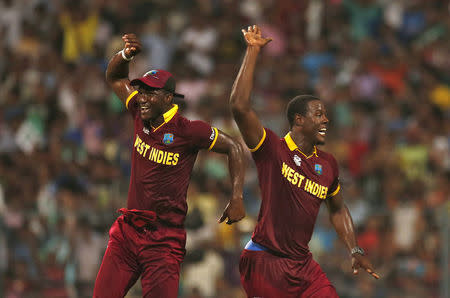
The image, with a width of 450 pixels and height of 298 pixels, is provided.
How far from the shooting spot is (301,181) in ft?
23.9

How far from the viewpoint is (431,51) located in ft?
47.4

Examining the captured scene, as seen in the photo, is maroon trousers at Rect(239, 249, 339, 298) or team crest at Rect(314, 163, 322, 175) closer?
maroon trousers at Rect(239, 249, 339, 298)

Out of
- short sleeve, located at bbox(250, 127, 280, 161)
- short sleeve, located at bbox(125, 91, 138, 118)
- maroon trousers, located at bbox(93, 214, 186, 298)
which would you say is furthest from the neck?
short sleeve, located at bbox(125, 91, 138, 118)

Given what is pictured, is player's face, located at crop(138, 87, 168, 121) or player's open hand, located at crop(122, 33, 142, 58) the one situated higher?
player's open hand, located at crop(122, 33, 142, 58)

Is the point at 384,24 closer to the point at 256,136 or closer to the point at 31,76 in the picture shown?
the point at 31,76

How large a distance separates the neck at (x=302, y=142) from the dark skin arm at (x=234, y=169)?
1.64ft

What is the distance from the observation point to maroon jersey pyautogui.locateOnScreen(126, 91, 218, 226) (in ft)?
23.6

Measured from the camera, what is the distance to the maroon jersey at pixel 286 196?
7.18 metres

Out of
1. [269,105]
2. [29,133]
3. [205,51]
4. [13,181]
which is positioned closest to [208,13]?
[205,51]

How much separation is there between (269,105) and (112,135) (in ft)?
8.46

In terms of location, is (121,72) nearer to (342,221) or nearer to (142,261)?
(142,261)

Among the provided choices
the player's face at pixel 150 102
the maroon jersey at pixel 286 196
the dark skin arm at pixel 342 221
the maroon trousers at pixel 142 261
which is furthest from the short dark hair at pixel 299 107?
the maroon trousers at pixel 142 261

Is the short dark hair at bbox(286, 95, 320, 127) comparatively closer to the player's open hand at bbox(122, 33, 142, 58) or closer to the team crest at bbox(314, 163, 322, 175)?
the team crest at bbox(314, 163, 322, 175)

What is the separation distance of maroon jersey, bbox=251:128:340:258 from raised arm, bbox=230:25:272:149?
27 cm
